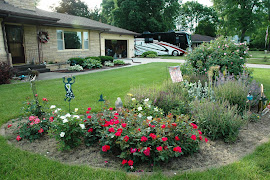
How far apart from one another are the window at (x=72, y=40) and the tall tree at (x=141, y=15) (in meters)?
16.2

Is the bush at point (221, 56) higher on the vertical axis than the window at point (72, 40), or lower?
lower

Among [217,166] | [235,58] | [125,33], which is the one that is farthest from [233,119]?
[125,33]

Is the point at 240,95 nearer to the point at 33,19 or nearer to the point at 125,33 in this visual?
the point at 33,19

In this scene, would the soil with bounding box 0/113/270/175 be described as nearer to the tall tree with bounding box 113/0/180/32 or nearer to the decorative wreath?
the decorative wreath

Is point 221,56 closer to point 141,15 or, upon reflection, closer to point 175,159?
point 175,159

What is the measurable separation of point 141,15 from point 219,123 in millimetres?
30180

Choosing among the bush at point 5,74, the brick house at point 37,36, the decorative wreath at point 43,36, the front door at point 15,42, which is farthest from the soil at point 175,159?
→ the decorative wreath at point 43,36

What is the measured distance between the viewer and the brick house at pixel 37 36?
1011 centimetres

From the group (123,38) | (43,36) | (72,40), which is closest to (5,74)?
(43,36)

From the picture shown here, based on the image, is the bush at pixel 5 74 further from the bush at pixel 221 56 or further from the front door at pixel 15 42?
the bush at pixel 221 56

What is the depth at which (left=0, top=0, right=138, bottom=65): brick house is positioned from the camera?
10110 millimetres

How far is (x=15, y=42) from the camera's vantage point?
1180 centimetres

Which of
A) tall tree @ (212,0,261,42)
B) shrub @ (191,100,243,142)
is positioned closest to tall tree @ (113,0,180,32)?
tall tree @ (212,0,261,42)

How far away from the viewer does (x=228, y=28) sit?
33.6 meters
